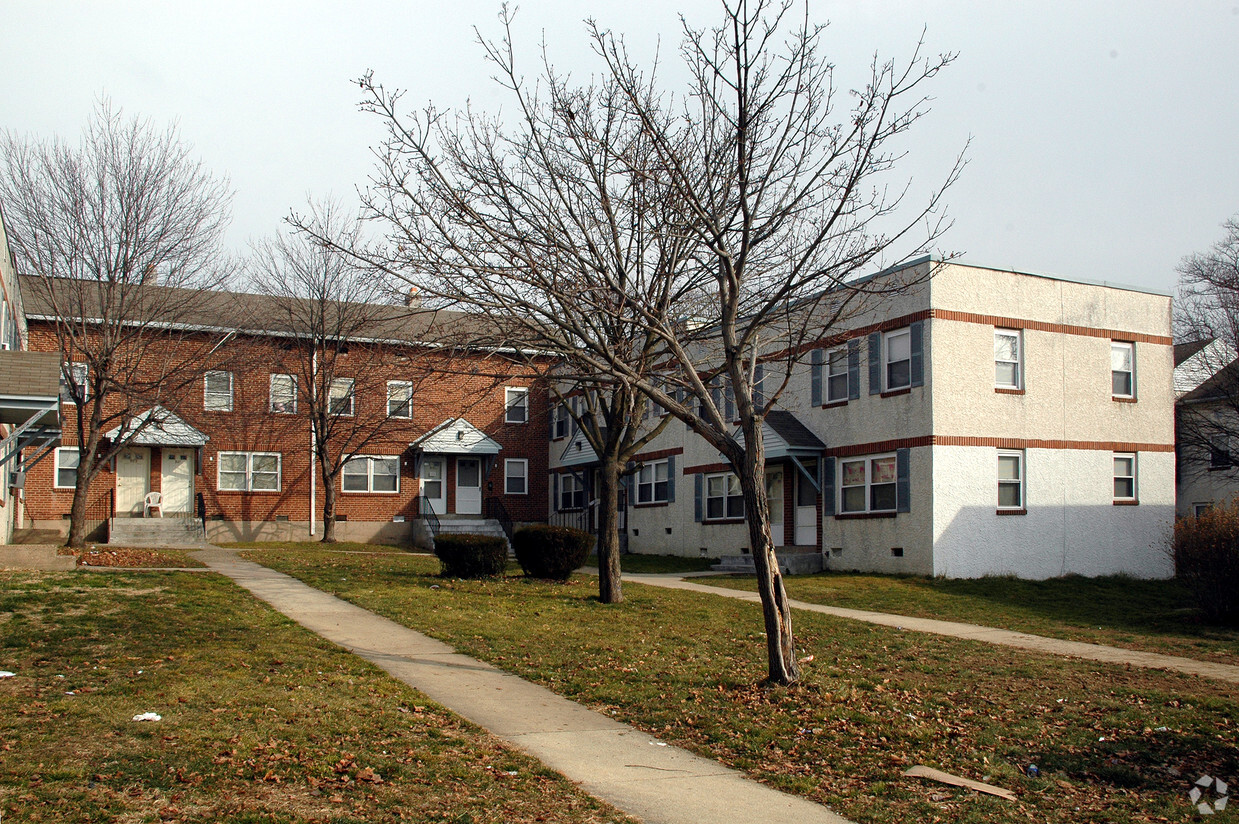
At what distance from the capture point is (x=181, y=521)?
29.3 metres

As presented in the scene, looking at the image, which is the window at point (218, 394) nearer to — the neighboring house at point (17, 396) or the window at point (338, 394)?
the window at point (338, 394)

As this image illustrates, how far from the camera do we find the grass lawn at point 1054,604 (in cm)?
1481

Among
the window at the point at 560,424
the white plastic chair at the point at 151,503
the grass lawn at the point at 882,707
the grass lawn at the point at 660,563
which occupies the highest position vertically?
the window at the point at 560,424

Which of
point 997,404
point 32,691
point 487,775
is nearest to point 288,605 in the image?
Result: point 32,691

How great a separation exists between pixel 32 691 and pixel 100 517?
24.7 m

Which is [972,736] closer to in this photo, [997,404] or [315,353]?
[997,404]

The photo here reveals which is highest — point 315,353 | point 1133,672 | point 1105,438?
point 315,353

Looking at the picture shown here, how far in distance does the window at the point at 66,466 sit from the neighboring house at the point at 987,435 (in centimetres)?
2085

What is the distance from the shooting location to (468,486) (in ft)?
117

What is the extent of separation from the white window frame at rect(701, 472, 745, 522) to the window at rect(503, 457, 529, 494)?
31.8 feet

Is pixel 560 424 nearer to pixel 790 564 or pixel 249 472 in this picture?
pixel 249 472

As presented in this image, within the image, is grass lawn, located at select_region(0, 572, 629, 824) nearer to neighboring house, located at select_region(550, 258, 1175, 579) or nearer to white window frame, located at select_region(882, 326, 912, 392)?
neighboring house, located at select_region(550, 258, 1175, 579)

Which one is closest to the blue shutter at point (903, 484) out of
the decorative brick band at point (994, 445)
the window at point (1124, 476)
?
the decorative brick band at point (994, 445)

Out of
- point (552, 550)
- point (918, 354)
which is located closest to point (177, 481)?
point (552, 550)
